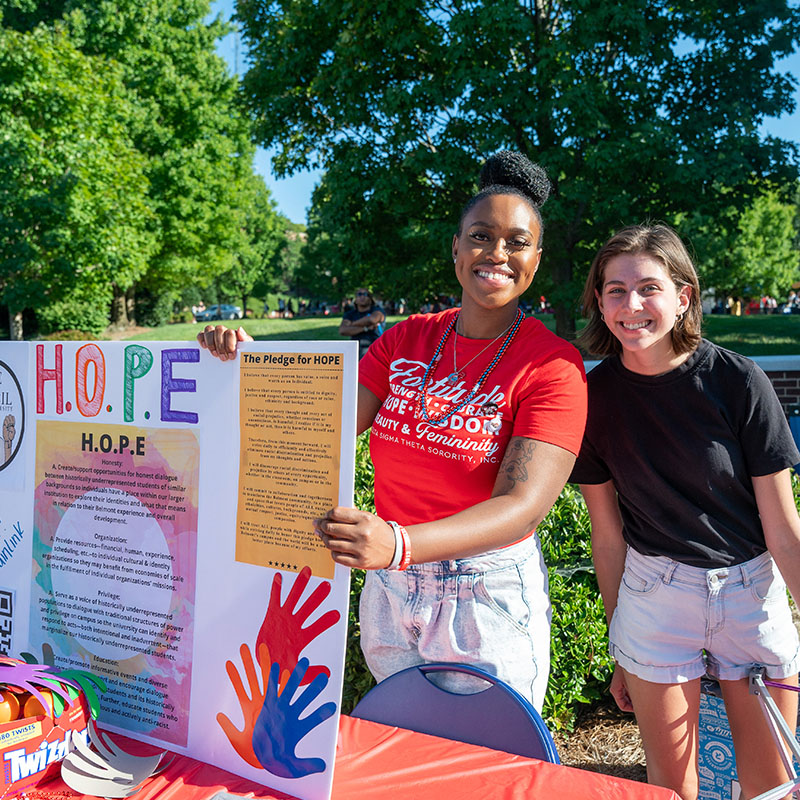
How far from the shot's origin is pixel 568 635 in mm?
2877

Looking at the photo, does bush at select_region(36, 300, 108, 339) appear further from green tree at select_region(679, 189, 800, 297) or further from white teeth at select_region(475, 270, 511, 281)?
white teeth at select_region(475, 270, 511, 281)

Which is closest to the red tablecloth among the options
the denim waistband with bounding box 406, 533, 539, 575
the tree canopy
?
the denim waistband with bounding box 406, 533, 539, 575

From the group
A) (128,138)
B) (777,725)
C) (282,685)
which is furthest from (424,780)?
(128,138)

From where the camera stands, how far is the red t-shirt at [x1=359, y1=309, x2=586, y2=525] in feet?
5.14

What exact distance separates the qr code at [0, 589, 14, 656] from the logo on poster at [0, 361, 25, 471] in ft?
1.01

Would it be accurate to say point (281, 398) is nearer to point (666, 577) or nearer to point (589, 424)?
point (589, 424)

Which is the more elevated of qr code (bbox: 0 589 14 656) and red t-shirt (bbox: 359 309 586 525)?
red t-shirt (bbox: 359 309 586 525)

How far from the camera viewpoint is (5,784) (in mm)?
1197

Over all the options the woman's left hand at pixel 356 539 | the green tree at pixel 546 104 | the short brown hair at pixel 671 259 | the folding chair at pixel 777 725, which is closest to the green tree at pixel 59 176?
the green tree at pixel 546 104

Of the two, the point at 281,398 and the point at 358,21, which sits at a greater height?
the point at 358,21

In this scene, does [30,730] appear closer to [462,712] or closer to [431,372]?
[462,712]

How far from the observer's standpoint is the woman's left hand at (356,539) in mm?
1193

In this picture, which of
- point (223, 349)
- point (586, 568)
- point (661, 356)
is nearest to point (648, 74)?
point (586, 568)

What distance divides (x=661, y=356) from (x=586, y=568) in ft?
5.43
